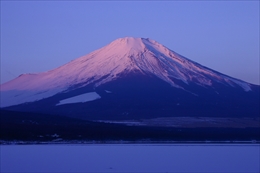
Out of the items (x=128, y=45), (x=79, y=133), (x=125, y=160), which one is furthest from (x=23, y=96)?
(x=125, y=160)

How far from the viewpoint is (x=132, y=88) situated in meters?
84.2

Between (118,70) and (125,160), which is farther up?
(118,70)

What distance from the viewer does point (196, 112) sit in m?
70.2

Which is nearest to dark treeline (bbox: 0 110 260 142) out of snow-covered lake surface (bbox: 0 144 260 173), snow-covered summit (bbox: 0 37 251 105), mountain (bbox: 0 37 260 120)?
snow-covered lake surface (bbox: 0 144 260 173)

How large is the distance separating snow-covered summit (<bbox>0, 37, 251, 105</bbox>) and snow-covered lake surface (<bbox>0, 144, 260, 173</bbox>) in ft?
196

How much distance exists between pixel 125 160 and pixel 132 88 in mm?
62052

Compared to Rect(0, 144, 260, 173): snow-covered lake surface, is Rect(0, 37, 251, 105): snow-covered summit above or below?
above

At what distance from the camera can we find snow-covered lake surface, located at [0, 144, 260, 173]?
1933cm

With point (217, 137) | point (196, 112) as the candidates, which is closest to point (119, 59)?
point (196, 112)

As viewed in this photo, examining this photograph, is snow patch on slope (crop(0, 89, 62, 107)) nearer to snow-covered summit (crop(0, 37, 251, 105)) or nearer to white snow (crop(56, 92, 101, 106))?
snow-covered summit (crop(0, 37, 251, 105))

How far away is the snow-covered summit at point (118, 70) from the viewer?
89312 millimetres

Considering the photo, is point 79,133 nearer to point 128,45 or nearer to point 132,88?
point 132,88

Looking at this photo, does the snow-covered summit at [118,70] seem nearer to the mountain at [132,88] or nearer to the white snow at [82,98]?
the mountain at [132,88]

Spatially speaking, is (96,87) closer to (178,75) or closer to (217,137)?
(178,75)
